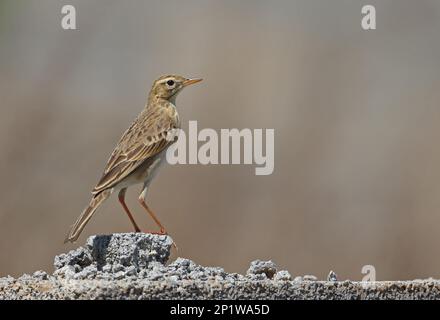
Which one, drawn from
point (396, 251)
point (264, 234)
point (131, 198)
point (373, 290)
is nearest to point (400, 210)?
point (396, 251)

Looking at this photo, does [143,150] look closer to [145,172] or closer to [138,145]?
[138,145]

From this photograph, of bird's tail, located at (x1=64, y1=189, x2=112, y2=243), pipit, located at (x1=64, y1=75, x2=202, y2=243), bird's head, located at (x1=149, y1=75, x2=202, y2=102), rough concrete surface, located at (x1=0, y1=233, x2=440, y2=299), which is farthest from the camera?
bird's head, located at (x1=149, y1=75, x2=202, y2=102)

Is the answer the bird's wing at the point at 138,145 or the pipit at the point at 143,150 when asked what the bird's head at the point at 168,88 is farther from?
the bird's wing at the point at 138,145

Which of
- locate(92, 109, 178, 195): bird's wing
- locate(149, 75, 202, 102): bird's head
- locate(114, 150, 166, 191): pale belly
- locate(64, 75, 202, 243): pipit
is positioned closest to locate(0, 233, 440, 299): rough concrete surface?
locate(64, 75, 202, 243): pipit

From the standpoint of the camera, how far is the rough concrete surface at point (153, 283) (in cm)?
383

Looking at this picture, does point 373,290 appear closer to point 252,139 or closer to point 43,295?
point 43,295

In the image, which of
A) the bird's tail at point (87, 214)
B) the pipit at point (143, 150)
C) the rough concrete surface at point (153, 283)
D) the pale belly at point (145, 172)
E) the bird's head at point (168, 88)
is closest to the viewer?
the rough concrete surface at point (153, 283)

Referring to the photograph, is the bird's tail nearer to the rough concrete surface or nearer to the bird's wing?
the bird's wing

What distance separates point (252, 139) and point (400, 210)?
1424 mm

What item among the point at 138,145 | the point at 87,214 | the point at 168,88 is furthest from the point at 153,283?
the point at 168,88

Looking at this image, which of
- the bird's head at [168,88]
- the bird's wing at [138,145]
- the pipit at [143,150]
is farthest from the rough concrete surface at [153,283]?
the bird's head at [168,88]

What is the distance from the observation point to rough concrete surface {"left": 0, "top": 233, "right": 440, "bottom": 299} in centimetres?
383

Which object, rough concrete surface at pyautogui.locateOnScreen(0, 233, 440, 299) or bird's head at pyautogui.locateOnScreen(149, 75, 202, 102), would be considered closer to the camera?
rough concrete surface at pyautogui.locateOnScreen(0, 233, 440, 299)

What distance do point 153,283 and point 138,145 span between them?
9.23 ft
